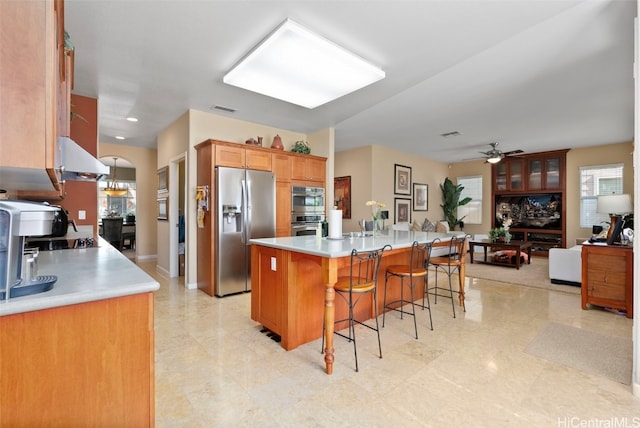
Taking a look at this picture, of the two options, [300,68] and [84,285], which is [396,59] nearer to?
→ [300,68]

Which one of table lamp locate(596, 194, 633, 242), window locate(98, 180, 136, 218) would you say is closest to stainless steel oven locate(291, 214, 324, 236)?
table lamp locate(596, 194, 633, 242)

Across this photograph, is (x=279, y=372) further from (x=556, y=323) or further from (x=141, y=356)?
(x=556, y=323)

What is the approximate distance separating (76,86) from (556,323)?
20.1 feet

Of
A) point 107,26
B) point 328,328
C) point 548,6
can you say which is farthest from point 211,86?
point 548,6

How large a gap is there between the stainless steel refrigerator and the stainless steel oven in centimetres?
48

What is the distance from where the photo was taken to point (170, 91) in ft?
12.4

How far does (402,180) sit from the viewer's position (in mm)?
7789

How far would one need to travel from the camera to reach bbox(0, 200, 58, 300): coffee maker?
96 cm

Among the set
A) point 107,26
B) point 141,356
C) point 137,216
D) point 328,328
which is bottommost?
point 328,328

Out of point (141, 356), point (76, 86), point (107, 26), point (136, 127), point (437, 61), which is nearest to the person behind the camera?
point (141, 356)

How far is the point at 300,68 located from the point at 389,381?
2746 millimetres

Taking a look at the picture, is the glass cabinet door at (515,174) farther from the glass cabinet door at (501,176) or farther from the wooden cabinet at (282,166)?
the wooden cabinet at (282,166)

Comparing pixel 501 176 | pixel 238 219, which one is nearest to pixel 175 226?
pixel 238 219

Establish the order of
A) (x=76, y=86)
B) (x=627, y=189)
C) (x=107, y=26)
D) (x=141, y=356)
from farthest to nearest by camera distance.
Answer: (x=627, y=189)
(x=76, y=86)
(x=107, y=26)
(x=141, y=356)
